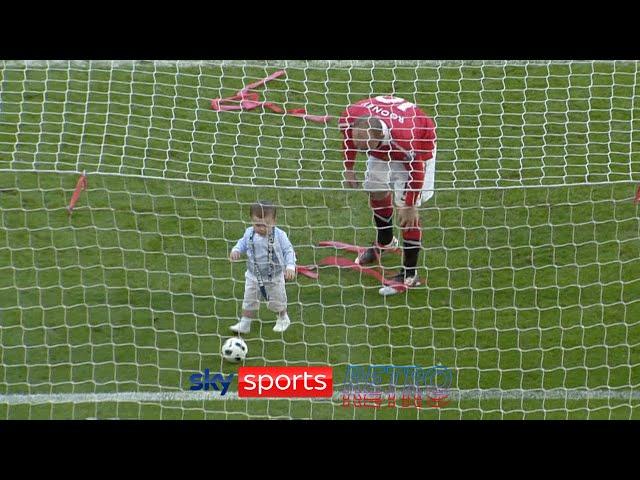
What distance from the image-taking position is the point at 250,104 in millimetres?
9938

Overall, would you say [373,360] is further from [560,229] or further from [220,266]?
[560,229]

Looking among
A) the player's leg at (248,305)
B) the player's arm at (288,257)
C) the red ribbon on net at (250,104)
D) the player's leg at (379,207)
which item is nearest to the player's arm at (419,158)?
the player's leg at (379,207)

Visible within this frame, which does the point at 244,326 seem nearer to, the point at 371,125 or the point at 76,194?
the point at 371,125

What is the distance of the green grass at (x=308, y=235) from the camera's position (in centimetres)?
756

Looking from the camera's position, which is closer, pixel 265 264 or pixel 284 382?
pixel 284 382

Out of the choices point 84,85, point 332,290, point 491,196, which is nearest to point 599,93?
point 491,196

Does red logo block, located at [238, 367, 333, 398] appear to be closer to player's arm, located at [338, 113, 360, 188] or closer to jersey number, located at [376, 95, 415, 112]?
player's arm, located at [338, 113, 360, 188]

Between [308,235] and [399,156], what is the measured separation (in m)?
1.04

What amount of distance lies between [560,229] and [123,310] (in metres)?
3.24

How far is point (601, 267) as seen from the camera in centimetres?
854

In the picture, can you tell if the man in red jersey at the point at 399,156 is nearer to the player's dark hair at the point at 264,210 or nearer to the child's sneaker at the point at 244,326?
the player's dark hair at the point at 264,210

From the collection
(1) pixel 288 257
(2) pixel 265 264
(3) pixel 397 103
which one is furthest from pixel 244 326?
(3) pixel 397 103

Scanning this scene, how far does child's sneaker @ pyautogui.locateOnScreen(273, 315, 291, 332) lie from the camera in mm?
7871

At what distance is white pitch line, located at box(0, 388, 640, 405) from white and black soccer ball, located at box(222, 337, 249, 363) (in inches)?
11.0
